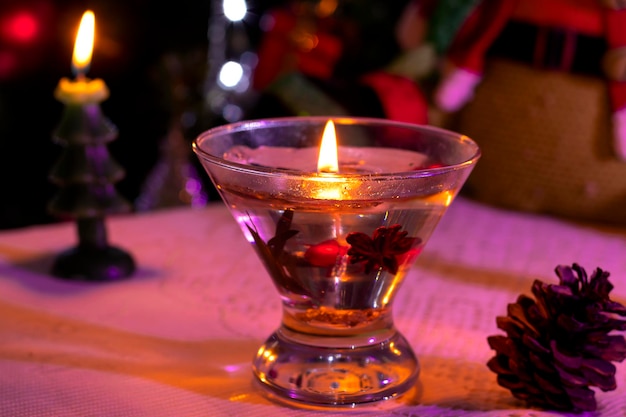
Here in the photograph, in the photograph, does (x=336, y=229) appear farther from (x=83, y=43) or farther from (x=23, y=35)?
(x=23, y=35)

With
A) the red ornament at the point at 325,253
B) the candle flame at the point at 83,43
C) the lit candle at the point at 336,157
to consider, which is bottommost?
the red ornament at the point at 325,253

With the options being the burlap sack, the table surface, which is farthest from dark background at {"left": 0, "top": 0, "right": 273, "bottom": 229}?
the burlap sack

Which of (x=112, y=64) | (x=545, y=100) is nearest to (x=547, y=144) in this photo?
(x=545, y=100)

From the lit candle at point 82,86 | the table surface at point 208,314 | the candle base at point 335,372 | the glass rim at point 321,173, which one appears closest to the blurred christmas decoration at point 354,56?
the table surface at point 208,314

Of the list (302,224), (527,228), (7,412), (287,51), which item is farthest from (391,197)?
(287,51)

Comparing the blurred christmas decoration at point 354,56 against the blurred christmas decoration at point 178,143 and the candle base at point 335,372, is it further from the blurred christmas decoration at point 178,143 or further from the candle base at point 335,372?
the candle base at point 335,372

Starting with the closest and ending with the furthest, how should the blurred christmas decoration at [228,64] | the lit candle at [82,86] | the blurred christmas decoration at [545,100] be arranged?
the lit candle at [82,86]
the blurred christmas decoration at [545,100]
the blurred christmas decoration at [228,64]
